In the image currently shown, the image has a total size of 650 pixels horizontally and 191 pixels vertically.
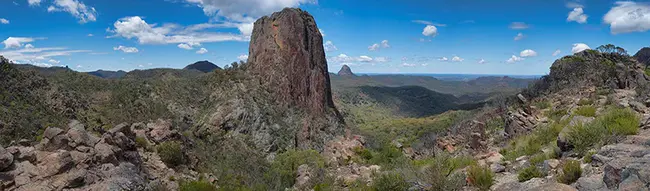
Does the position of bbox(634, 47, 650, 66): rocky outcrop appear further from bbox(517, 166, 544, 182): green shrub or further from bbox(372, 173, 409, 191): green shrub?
bbox(372, 173, 409, 191): green shrub

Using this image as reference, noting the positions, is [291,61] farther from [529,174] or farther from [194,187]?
[529,174]

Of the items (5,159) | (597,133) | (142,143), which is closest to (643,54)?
(597,133)

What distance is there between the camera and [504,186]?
8039 millimetres

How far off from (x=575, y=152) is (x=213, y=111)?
192 feet

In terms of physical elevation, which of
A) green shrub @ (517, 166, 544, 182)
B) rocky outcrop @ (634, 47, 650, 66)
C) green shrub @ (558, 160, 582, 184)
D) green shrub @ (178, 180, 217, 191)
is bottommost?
green shrub @ (178, 180, 217, 191)

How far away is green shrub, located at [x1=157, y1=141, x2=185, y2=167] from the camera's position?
22.0m

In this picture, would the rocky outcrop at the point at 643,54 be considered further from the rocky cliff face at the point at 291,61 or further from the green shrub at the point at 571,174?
the green shrub at the point at 571,174

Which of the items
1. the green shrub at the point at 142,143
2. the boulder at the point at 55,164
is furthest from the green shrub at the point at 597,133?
the green shrub at the point at 142,143

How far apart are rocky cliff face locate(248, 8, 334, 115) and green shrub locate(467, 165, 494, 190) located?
63.3 metres

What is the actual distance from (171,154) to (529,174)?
801 inches

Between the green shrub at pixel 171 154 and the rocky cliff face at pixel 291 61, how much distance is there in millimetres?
47407

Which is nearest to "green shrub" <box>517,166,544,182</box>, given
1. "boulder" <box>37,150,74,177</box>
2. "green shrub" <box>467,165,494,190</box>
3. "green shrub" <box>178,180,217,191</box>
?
"green shrub" <box>467,165,494,190</box>

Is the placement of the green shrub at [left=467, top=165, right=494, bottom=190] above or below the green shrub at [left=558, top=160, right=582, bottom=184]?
below

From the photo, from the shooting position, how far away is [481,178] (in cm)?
856
